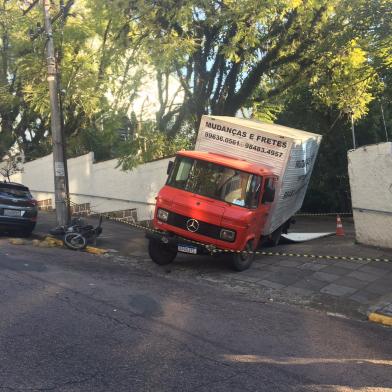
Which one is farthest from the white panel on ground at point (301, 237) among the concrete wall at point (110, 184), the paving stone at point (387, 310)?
the paving stone at point (387, 310)

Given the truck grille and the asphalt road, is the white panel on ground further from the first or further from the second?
the asphalt road

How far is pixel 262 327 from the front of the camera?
6.06 metres

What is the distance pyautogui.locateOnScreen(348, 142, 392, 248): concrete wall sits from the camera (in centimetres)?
1077

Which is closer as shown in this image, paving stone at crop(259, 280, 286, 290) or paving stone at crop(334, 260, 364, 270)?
paving stone at crop(259, 280, 286, 290)

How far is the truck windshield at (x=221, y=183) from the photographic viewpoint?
9086 millimetres

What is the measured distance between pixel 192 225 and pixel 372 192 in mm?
4753

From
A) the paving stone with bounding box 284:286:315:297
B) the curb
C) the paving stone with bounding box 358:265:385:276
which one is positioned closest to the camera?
the curb

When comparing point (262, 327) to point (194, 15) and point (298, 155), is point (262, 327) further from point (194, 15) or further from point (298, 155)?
point (194, 15)

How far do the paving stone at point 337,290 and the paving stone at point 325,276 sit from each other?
1.09ft

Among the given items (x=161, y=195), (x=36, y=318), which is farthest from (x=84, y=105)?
(x=36, y=318)

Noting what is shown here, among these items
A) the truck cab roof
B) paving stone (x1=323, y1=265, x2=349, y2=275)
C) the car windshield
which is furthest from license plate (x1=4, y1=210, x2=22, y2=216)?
paving stone (x1=323, y1=265, x2=349, y2=275)

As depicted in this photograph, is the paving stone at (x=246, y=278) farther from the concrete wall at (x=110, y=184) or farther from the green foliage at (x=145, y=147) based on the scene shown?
the green foliage at (x=145, y=147)

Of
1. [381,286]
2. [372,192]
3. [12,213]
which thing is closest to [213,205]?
[381,286]

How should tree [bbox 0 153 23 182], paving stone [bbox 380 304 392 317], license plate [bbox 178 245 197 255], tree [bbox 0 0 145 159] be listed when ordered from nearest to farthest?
paving stone [bbox 380 304 392 317] → license plate [bbox 178 245 197 255] → tree [bbox 0 0 145 159] → tree [bbox 0 153 23 182]
